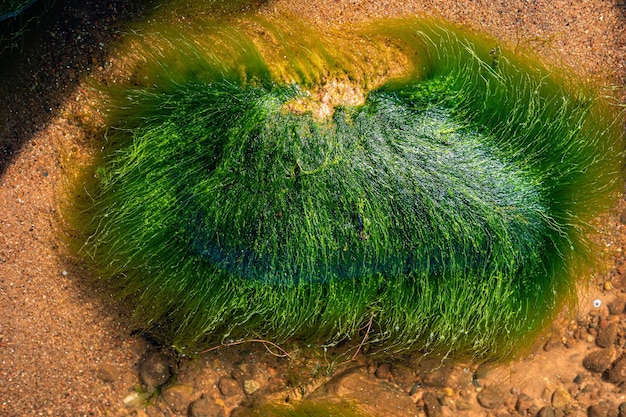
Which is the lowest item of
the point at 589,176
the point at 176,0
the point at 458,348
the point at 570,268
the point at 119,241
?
the point at 458,348

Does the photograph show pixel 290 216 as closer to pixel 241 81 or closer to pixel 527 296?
pixel 241 81

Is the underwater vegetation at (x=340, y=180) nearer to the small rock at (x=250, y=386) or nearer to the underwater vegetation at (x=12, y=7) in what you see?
the small rock at (x=250, y=386)

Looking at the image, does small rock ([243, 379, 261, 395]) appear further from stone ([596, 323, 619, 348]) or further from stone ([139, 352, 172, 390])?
stone ([596, 323, 619, 348])

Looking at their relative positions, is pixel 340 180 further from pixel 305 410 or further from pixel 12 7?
pixel 12 7

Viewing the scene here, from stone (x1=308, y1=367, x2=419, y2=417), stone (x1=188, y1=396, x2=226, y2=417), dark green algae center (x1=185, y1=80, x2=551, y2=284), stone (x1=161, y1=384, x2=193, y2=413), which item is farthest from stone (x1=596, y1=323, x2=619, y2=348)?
stone (x1=161, y1=384, x2=193, y2=413)

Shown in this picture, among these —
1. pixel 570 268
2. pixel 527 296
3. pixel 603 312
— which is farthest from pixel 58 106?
pixel 603 312

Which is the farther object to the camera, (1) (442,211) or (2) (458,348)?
(2) (458,348)

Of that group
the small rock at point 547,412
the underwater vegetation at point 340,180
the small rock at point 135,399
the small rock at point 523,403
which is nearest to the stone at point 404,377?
the underwater vegetation at point 340,180
